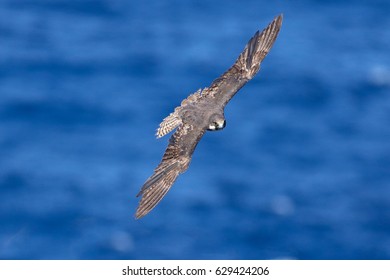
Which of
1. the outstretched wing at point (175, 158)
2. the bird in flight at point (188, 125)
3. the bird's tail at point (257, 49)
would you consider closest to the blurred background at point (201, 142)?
the bird's tail at point (257, 49)

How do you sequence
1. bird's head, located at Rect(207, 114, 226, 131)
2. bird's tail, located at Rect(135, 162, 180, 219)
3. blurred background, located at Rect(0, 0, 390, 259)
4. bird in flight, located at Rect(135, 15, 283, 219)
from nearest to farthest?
1. bird's tail, located at Rect(135, 162, 180, 219)
2. bird in flight, located at Rect(135, 15, 283, 219)
3. bird's head, located at Rect(207, 114, 226, 131)
4. blurred background, located at Rect(0, 0, 390, 259)

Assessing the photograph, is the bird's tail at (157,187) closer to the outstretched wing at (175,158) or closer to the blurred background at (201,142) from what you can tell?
the outstretched wing at (175,158)

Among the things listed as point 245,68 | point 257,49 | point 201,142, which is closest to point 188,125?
point 245,68

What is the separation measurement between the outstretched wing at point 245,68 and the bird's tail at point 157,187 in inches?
90.6

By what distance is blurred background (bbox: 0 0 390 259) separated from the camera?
54969mm

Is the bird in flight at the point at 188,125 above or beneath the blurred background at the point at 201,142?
beneath

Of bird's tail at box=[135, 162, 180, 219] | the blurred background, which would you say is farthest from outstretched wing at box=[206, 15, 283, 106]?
the blurred background

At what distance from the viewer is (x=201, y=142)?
56.0 m

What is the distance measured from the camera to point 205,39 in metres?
61.8

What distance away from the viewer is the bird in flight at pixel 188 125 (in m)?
25.8

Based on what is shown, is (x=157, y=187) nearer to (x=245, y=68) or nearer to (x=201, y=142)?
(x=245, y=68)

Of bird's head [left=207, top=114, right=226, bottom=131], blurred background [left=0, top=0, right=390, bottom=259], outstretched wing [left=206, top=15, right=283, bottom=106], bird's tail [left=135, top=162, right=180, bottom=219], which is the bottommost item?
bird's tail [left=135, top=162, right=180, bottom=219]

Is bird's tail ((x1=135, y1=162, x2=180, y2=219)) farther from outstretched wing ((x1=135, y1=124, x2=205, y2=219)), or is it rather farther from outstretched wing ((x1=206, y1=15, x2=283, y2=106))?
outstretched wing ((x1=206, y1=15, x2=283, y2=106))
